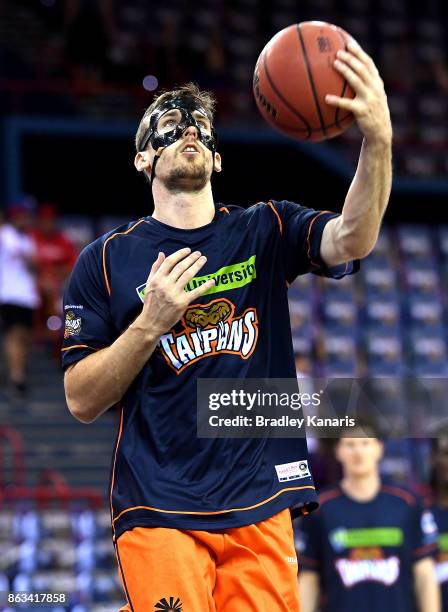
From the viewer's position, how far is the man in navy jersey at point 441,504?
6.23 meters

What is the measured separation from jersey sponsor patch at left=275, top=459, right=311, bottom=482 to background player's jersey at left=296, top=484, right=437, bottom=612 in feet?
6.93

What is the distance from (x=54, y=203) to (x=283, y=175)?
334 cm

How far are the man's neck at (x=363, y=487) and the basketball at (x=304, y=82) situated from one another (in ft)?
8.52

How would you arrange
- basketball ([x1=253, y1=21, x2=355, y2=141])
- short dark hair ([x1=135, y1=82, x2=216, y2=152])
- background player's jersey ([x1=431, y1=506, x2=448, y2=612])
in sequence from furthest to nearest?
background player's jersey ([x1=431, y1=506, x2=448, y2=612]), short dark hair ([x1=135, y1=82, x2=216, y2=152]), basketball ([x1=253, y1=21, x2=355, y2=141])

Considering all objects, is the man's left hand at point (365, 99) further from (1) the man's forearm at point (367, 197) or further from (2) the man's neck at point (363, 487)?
(2) the man's neck at point (363, 487)

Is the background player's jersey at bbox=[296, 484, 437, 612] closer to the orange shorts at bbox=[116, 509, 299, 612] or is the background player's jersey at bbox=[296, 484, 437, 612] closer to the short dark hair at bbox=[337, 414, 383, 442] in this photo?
the short dark hair at bbox=[337, 414, 383, 442]

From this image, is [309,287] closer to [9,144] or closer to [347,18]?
[9,144]

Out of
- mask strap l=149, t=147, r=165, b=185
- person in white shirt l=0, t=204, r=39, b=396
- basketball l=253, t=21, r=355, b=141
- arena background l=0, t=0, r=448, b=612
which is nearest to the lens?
basketball l=253, t=21, r=355, b=141

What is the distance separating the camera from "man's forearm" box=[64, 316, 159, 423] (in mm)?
3607

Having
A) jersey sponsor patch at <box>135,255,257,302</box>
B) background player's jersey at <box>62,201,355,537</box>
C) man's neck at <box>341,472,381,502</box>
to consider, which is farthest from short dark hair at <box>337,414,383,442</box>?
jersey sponsor patch at <box>135,255,257,302</box>

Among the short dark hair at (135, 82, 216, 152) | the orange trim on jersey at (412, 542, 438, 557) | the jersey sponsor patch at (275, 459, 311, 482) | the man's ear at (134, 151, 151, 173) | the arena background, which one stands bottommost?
the jersey sponsor patch at (275, 459, 311, 482)

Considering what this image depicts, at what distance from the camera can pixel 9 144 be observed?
15164 mm

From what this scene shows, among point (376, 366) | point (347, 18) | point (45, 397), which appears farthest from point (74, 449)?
point (347, 18)

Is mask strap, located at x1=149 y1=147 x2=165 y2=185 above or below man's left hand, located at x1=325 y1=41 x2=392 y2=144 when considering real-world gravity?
above
